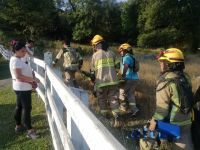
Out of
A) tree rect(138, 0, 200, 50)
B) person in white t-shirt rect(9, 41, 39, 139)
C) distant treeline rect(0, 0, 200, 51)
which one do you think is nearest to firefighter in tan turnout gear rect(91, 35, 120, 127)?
person in white t-shirt rect(9, 41, 39, 139)

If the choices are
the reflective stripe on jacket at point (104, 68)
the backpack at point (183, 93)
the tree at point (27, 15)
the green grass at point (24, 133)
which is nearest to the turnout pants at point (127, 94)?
the reflective stripe on jacket at point (104, 68)

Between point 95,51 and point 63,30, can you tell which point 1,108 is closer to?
point 95,51

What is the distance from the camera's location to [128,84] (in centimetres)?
1062

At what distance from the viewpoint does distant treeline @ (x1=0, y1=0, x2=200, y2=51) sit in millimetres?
54875

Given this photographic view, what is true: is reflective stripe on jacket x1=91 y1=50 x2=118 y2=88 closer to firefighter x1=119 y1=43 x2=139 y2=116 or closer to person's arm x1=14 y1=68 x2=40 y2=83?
firefighter x1=119 y1=43 x2=139 y2=116

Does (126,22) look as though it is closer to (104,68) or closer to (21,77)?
(104,68)

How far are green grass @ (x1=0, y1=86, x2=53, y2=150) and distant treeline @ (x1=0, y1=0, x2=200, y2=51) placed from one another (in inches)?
1383

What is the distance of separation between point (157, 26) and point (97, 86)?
57.0 meters

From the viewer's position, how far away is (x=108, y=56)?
367 inches

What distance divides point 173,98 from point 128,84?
5.21 meters

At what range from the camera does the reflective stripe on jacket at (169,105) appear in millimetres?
5391

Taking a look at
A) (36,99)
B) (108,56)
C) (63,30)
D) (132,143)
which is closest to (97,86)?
(108,56)

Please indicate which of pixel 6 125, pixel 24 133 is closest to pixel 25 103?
pixel 24 133

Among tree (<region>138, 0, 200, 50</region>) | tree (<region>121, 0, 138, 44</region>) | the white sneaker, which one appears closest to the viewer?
the white sneaker
